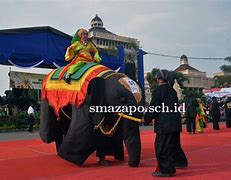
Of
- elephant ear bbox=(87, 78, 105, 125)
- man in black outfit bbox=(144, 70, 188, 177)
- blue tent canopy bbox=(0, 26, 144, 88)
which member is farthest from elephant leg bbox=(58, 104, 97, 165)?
blue tent canopy bbox=(0, 26, 144, 88)

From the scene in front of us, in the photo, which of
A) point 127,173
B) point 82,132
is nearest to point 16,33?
point 82,132

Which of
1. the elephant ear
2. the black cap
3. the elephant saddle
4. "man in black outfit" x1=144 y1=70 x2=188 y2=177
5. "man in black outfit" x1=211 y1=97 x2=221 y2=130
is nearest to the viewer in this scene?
"man in black outfit" x1=144 y1=70 x2=188 y2=177

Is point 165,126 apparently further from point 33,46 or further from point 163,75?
point 33,46

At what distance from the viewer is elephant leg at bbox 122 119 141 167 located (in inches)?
241

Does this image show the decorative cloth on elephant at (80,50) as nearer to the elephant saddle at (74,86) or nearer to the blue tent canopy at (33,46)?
the elephant saddle at (74,86)

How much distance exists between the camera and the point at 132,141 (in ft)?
20.1

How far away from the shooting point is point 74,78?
6949mm

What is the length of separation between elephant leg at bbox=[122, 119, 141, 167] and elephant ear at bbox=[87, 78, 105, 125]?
492 millimetres

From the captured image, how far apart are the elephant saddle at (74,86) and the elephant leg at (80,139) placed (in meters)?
0.25

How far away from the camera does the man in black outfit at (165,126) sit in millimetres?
5613

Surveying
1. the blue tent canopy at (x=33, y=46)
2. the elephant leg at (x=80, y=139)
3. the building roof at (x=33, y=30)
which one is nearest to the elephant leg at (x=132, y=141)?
the elephant leg at (x=80, y=139)

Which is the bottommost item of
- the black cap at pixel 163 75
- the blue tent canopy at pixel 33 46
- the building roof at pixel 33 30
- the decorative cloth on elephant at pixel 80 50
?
the black cap at pixel 163 75

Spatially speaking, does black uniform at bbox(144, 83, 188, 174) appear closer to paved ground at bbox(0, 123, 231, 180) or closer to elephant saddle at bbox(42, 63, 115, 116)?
paved ground at bbox(0, 123, 231, 180)

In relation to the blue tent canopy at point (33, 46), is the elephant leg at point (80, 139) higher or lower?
lower
